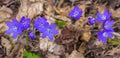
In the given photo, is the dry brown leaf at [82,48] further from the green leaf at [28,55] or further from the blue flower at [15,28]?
the blue flower at [15,28]

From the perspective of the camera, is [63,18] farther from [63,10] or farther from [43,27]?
[43,27]

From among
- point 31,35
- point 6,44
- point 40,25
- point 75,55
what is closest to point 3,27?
point 6,44

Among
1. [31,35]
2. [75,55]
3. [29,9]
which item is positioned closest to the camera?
[31,35]

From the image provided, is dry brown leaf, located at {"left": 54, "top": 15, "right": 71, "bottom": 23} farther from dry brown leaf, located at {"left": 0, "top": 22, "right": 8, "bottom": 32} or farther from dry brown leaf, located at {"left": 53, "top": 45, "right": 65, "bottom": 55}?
dry brown leaf, located at {"left": 0, "top": 22, "right": 8, "bottom": 32}

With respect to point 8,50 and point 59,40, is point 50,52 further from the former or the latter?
point 8,50

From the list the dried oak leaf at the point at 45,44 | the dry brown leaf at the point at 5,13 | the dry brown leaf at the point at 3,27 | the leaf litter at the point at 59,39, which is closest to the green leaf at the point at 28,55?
the leaf litter at the point at 59,39

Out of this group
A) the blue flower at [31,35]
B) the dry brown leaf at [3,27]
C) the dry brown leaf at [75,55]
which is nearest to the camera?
the blue flower at [31,35]

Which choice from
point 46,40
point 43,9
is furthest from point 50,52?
point 43,9

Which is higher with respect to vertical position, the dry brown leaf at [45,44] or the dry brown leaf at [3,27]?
the dry brown leaf at [3,27]
